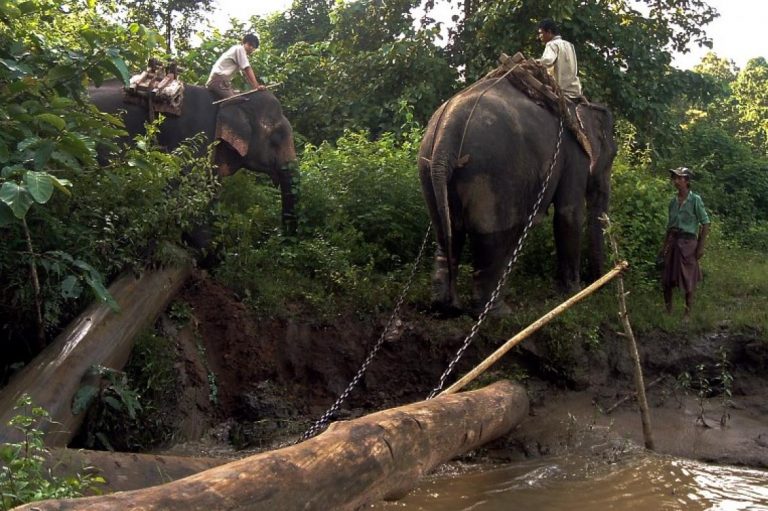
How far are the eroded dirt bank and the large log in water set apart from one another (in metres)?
1.46

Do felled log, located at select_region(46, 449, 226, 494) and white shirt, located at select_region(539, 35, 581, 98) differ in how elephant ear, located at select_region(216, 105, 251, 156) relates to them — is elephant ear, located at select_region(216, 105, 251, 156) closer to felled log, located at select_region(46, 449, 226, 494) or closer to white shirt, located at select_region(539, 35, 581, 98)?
white shirt, located at select_region(539, 35, 581, 98)

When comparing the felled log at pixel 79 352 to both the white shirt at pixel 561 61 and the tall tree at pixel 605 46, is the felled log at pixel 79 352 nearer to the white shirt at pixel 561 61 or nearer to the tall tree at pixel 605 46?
the white shirt at pixel 561 61

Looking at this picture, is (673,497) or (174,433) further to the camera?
(174,433)

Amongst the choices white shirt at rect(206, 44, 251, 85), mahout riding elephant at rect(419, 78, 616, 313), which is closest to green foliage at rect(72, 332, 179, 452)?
mahout riding elephant at rect(419, 78, 616, 313)

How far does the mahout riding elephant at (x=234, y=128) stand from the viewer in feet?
26.1

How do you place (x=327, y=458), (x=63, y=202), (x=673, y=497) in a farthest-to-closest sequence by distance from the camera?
(x=63, y=202) < (x=673, y=497) < (x=327, y=458)

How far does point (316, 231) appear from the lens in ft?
24.5

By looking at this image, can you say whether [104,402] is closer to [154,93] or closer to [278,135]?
[154,93]

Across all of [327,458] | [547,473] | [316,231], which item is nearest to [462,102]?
[316,231]

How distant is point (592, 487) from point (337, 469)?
7.41ft

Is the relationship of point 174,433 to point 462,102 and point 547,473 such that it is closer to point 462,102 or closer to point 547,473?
point 547,473

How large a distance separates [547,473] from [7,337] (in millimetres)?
3326

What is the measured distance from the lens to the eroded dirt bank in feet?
18.7

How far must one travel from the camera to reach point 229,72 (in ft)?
28.7
